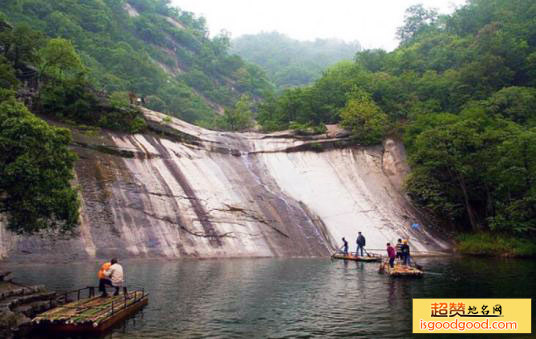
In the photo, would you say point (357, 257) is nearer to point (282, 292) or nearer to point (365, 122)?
point (282, 292)

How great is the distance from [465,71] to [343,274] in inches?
1493

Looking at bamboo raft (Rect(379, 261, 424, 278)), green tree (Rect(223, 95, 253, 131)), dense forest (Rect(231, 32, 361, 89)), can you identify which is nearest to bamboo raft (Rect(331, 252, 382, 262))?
bamboo raft (Rect(379, 261, 424, 278))

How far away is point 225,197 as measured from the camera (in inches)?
1417

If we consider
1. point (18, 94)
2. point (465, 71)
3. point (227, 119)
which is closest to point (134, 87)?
point (227, 119)

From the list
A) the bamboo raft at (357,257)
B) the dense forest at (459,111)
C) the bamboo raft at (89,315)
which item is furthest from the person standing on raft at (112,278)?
the dense forest at (459,111)

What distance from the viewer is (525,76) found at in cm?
5153

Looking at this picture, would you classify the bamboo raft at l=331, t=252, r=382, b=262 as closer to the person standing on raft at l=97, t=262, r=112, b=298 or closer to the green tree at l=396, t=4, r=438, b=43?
the person standing on raft at l=97, t=262, r=112, b=298

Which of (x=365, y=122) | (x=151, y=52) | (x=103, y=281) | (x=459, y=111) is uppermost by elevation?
(x=151, y=52)

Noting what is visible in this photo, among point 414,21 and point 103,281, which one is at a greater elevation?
point 414,21

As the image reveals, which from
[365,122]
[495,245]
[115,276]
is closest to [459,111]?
[365,122]

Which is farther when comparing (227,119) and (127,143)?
(227,119)

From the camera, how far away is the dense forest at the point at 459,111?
116ft

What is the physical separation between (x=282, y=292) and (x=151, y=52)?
9542 centimetres

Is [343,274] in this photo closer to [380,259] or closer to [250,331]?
[380,259]
